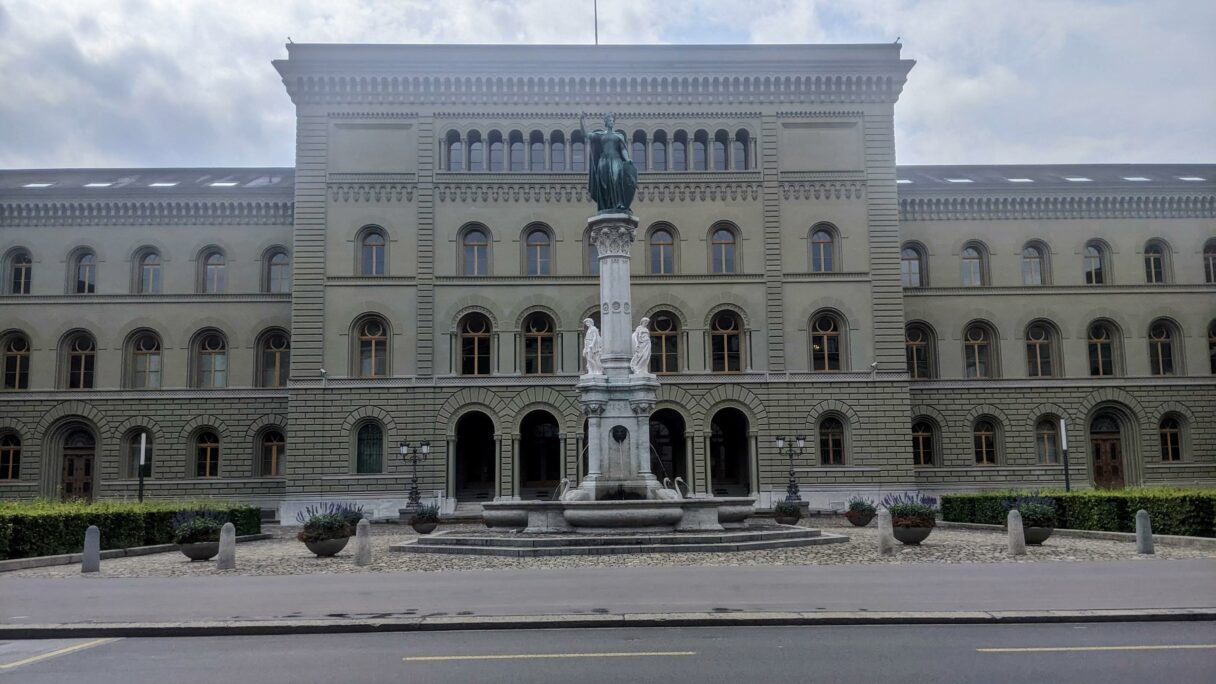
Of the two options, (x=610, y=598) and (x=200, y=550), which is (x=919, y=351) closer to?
(x=200, y=550)

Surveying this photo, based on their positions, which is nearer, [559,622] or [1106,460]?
[559,622]

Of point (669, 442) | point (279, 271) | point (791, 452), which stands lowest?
point (791, 452)

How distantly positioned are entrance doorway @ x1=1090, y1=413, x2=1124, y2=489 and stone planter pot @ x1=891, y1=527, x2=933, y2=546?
26.3 meters

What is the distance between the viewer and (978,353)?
153 feet

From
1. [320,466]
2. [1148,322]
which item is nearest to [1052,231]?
[1148,322]

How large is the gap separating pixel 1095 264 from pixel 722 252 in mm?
17870

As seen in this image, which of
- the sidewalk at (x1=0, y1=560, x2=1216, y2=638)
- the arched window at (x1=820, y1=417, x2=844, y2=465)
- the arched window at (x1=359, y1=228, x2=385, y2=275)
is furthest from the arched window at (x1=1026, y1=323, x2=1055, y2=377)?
the sidewalk at (x1=0, y1=560, x2=1216, y2=638)

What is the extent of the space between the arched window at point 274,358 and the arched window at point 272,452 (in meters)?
2.25

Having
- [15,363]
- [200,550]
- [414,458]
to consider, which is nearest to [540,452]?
[414,458]

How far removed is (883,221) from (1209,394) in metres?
17.3

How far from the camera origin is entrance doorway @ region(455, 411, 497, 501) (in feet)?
145

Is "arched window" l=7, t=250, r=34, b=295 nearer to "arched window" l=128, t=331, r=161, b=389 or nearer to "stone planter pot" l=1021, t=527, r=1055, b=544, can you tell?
"arched window" l=128, t=331, r=161, b=389

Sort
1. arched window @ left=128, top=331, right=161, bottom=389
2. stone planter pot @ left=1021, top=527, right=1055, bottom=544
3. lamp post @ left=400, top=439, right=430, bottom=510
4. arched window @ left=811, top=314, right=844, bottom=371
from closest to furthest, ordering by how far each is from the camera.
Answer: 1. stone planter pot @ left=1021, top=527, right=1055, bottom=544
2. lamp post @ left=400, top=439, right=430, bottom=510
3. arched window @ left=811, top=314, right=844, bottom=371
4. arched window @ left=128, top=331, right=161, bottom=389

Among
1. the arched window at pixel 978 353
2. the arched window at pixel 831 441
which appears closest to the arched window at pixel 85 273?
the arched window at pixel 831 441
